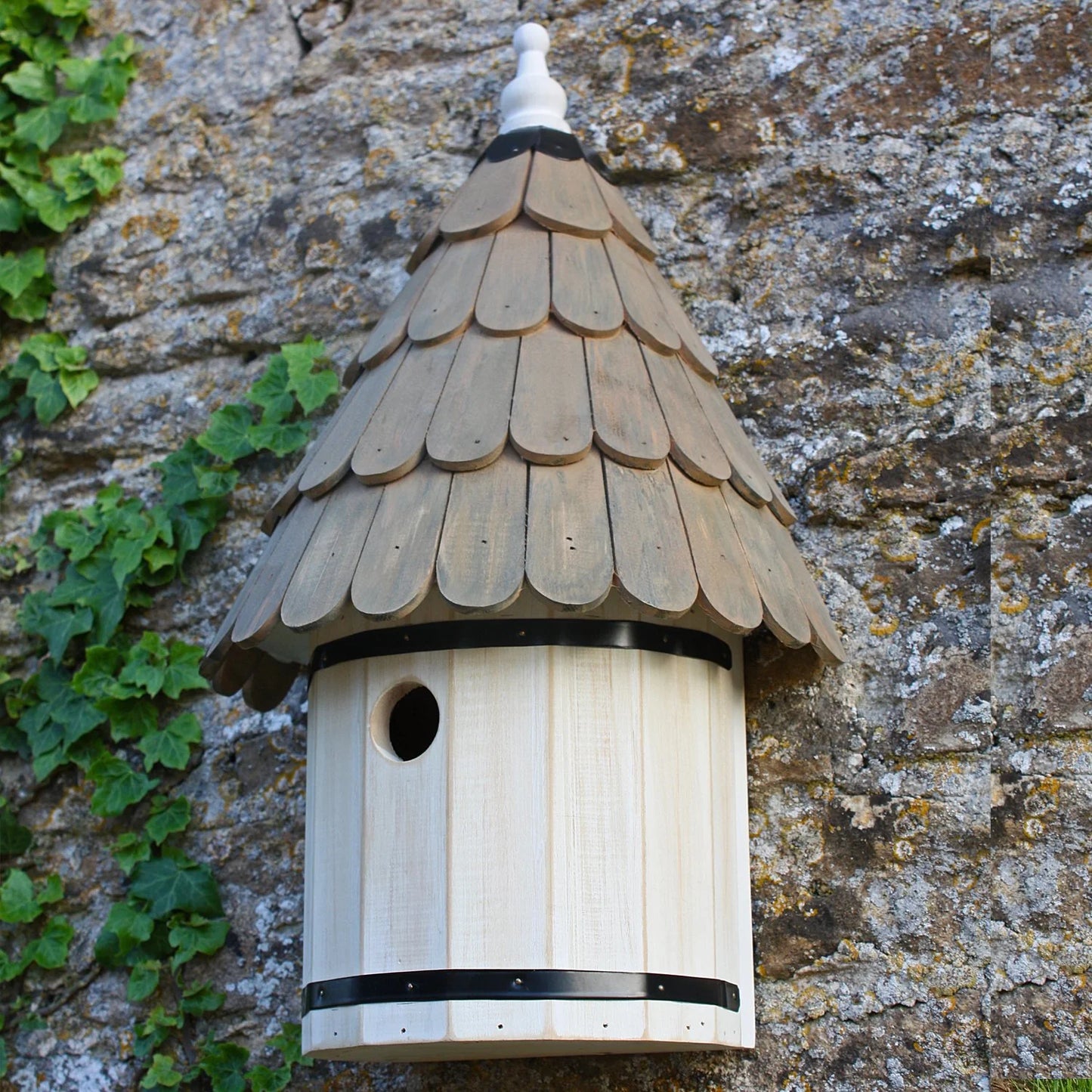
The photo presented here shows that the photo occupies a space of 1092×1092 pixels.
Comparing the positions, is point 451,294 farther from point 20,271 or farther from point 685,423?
point 20,271

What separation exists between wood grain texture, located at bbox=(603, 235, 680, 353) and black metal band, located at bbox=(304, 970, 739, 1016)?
988 mm

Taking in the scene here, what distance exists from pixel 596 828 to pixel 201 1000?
1000 millimetres

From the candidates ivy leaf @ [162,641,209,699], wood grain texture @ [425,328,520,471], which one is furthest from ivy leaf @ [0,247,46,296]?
wood grain texture @ [425,328,520,471]

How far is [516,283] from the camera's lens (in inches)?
94.3

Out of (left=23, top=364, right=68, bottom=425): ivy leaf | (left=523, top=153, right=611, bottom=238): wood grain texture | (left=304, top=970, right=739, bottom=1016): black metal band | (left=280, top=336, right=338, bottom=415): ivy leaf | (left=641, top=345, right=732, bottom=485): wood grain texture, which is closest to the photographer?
(left=304, top=970, right=739, bottom=1016): black metal band

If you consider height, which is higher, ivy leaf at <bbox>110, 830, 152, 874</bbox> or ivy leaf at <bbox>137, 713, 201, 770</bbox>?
ivy leaf at <bbox>137, 713, 201, 770</bbox>

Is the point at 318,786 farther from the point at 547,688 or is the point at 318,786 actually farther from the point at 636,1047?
the point at 636,1047

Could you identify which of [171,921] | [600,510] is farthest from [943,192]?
[171,921]

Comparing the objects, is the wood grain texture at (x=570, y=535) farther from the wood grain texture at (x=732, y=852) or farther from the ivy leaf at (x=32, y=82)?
the ivy leaf at (x=32, y=82)

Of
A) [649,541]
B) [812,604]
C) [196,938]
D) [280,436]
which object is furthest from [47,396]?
[812,604]

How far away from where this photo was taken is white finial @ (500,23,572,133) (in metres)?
2.63

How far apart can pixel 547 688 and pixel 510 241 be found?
2.58 ft

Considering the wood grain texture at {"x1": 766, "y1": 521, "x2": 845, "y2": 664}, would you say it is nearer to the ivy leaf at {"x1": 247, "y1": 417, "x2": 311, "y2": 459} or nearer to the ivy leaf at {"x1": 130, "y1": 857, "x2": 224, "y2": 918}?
the ivy leaf at {"x1": 247, "y1": 417, "x2": 311, "y2": 459}

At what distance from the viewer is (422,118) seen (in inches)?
123
